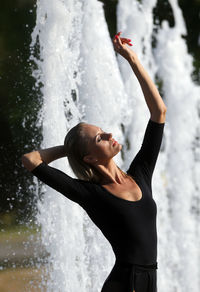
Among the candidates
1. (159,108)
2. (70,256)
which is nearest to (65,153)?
(159,108)

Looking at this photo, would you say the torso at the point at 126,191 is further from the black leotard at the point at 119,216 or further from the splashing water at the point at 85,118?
the splashing water at the point at 85,118

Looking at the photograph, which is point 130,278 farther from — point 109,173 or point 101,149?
point 101,149

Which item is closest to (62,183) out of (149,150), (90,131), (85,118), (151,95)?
(90,131)

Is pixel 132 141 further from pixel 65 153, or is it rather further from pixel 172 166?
pixel 65 153

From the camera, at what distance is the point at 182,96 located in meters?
9.84

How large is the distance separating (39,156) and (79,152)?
19 cm

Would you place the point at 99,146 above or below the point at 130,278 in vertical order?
above

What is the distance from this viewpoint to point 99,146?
8.21 feet

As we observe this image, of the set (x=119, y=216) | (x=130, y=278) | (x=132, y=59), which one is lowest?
(x=130, y=278)

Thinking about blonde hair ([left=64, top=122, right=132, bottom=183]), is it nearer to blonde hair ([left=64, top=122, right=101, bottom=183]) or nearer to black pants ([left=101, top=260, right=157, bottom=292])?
blonde hair ([left=64, top=122, right=101, bottom=183])

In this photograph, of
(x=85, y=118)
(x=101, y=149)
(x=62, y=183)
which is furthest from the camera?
(x=85, y=118)

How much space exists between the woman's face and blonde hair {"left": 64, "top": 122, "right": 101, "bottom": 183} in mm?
22

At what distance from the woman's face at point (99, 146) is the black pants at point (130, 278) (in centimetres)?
49

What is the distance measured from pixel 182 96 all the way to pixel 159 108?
7.32m
